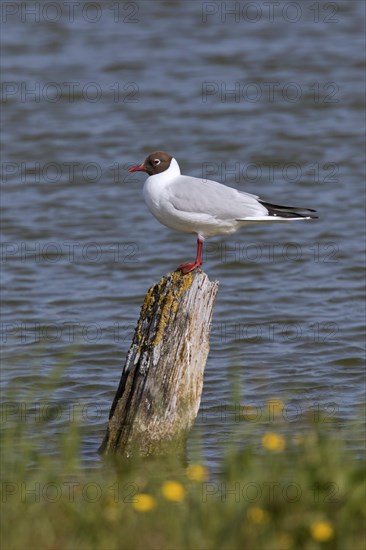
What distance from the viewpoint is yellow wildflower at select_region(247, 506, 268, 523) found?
16.2 ft

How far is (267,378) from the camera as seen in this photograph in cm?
932

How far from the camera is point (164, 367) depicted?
23.4ft

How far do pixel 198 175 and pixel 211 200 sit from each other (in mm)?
6549

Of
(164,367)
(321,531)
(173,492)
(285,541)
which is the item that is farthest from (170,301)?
(321,531)

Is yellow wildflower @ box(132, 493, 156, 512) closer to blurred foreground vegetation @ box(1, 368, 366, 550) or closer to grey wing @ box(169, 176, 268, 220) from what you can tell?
blurred foreground vegetation @ box(1, 368, 366, 550)

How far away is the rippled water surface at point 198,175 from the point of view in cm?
959

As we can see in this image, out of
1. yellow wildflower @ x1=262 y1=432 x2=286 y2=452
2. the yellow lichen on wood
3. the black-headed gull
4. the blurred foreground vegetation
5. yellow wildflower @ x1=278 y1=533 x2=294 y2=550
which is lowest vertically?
yellow wildflower @ x1=278 y1=533 x2=294 y2=550

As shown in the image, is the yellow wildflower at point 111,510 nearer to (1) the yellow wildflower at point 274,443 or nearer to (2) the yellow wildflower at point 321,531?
(1) the yellow wildflower at point 274,443

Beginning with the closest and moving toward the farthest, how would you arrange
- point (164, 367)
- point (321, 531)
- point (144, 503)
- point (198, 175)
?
point (321, 531) < point (144, 503) < point (164, 367) < point (198, 175)

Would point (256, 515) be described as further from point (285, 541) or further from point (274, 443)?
point (274, 443)

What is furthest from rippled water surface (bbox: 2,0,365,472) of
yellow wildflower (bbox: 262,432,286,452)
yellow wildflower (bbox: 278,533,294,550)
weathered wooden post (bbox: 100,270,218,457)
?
yellow wildflower (bbox: 278,533,294,550)

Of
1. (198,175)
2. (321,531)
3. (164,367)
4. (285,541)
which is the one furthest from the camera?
(198,175)

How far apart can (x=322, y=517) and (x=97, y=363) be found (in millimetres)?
5034

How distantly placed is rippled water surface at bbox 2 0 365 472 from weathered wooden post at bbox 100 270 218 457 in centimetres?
44
